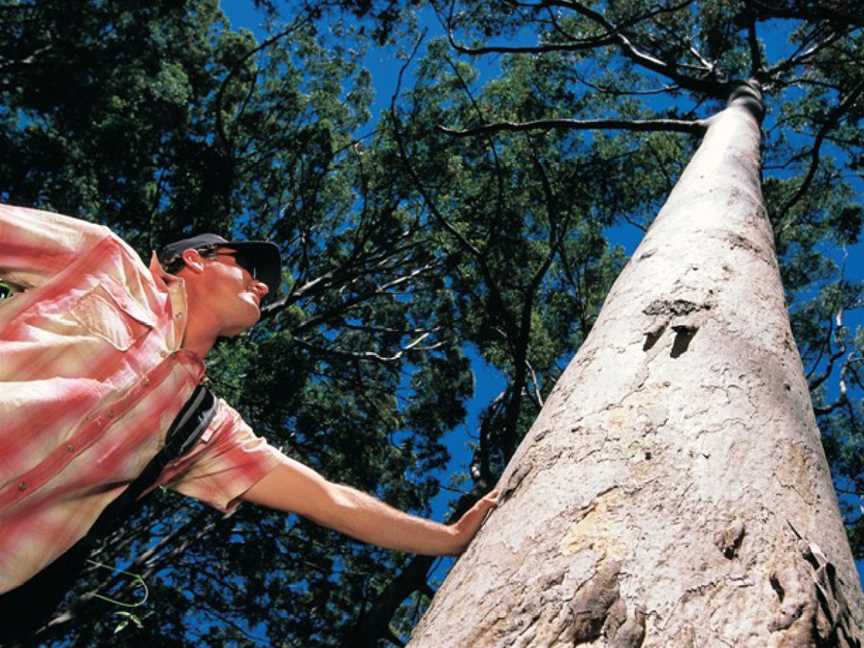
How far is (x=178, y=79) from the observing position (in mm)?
9172

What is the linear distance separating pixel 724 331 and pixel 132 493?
1173 millimetres

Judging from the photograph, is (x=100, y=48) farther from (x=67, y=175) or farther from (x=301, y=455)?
(x=301, y=455)

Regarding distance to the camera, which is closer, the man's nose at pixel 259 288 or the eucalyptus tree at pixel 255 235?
the man's nose at pixel 259 288

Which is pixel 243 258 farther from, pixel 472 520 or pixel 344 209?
pixel 344 209

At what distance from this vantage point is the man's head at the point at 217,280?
1.80 metres

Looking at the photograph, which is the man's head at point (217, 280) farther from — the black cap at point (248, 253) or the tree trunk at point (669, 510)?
the tree trunk at point (669, 510)

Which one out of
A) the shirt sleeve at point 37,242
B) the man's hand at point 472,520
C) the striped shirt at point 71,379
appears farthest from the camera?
the shirt sleeve at point 37,242

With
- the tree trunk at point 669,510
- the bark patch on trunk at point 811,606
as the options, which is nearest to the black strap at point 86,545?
the tree trunk at point 669,510

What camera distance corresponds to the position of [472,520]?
4.52ft

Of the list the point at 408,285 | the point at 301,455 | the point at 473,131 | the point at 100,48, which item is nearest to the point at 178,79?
the point at 100,48

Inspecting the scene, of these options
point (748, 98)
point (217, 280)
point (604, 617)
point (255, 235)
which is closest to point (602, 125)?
point (748, 98)

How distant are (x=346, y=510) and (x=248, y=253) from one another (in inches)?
26.8

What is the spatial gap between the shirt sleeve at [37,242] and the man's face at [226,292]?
34 cm

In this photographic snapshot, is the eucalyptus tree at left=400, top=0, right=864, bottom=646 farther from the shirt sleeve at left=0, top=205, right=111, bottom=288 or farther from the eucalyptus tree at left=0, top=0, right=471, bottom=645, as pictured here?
the eucalyptus tree at left=0, top=0, right=471, bottom=645
